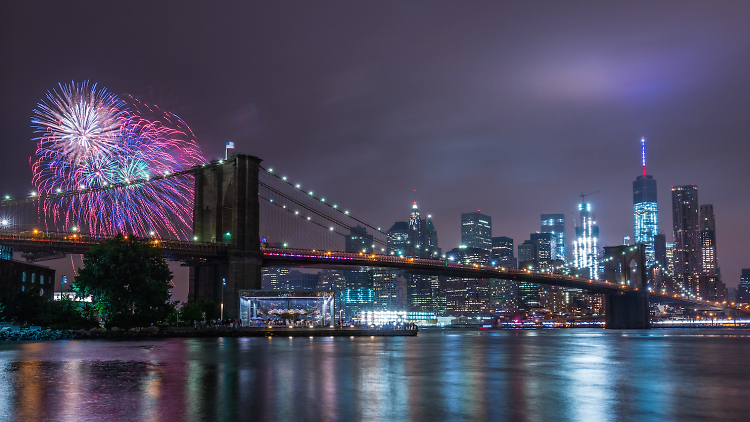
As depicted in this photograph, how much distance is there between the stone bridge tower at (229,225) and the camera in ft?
290

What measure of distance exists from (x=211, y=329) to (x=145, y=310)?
8.76 m

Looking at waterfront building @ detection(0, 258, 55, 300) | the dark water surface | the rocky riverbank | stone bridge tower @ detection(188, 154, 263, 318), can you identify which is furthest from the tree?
the dark water surface

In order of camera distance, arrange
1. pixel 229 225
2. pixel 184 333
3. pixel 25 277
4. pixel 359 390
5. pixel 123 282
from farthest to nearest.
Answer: pixel 25 277 < pixel 229 225 < pixel 184 333 < pixel 123 282 < pixel 359 390

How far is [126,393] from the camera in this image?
2247cm

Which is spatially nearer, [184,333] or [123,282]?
[123,282]

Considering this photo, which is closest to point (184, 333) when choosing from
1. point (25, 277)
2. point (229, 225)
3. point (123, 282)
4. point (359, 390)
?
point (123, 282)

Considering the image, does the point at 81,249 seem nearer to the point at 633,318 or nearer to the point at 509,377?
the point at 509,377

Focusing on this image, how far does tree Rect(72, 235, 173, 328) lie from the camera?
248 ft

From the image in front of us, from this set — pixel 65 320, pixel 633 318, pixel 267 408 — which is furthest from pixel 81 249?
pixel 633 318

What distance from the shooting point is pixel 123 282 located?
252ft

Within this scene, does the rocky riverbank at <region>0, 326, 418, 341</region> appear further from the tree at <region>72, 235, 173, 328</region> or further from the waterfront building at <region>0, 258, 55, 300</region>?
the waterfront building at <region>0, 258, 55, 300</region>

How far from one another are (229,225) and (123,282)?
1988cm

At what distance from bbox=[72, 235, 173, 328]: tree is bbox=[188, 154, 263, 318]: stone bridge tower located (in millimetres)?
10552

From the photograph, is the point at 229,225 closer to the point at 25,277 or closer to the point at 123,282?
the point at 123,282
